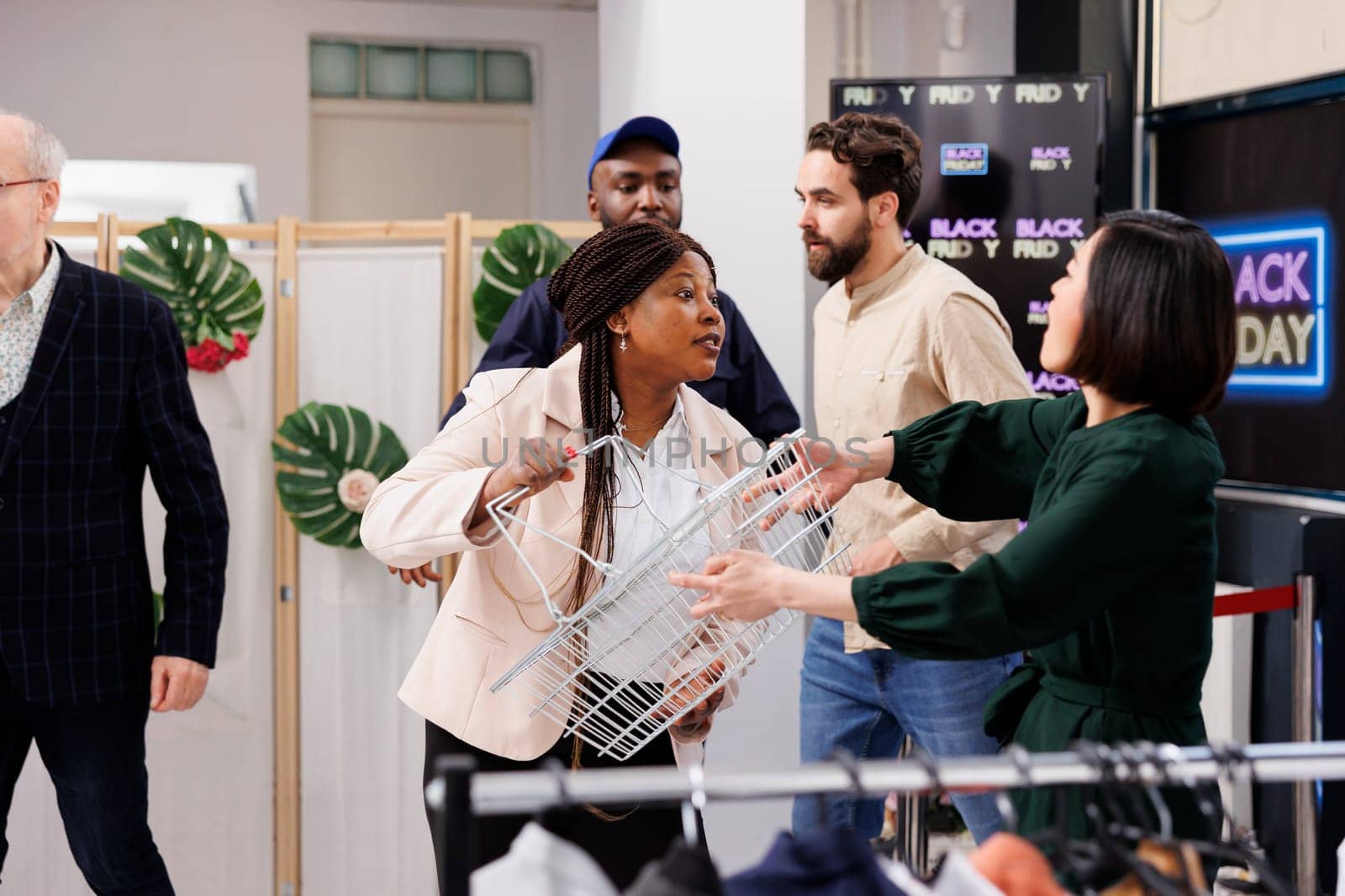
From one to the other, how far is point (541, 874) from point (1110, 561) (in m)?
0.75

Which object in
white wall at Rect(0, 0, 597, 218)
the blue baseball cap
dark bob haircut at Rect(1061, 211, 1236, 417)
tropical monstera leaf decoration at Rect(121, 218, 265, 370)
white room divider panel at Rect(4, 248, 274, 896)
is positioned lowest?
white room divider panel at Rect(4, 248, 274, 896)

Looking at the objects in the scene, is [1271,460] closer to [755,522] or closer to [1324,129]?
[1324,129]

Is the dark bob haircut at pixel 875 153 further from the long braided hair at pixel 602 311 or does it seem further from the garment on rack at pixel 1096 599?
the garment on rack at pixel 1096 599

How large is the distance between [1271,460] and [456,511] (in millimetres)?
3025

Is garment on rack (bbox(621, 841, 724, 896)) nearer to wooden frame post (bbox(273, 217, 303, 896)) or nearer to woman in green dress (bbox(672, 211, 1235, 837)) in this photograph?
woman in green dress (bbox(672, 211, 1235, 837))

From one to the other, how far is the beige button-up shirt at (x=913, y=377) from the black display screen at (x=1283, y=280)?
62.7 inches

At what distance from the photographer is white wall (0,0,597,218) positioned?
22.2ft

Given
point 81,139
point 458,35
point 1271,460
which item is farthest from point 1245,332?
point 81,139

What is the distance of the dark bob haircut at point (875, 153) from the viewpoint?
2.76 metres

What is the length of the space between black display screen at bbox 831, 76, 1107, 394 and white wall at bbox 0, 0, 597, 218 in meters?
3.96

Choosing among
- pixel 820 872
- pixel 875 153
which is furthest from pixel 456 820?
pixel 875 153

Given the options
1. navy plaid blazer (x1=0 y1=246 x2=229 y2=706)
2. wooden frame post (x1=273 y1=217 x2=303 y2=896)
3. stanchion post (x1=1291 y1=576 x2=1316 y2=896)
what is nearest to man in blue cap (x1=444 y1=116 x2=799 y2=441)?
navy plaid blazer (x1=0 y1=246 x2=229 y2=706)

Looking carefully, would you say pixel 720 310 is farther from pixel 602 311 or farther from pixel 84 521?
pixel 84 521

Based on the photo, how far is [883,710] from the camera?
266 cm
